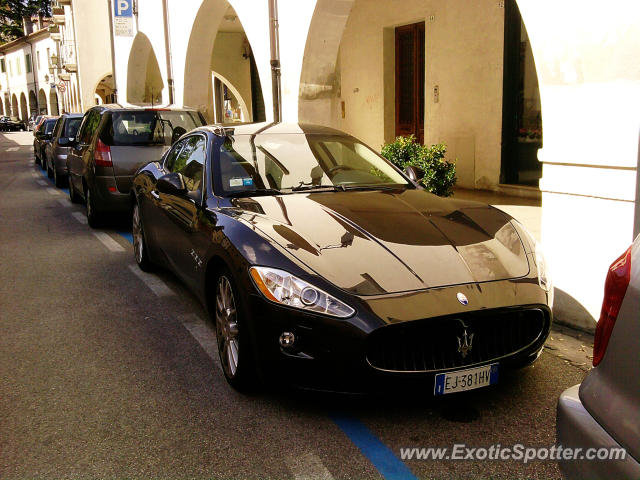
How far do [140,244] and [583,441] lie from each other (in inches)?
225

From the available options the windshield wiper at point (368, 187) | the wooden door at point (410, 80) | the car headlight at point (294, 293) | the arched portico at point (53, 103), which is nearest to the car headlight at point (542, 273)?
the car headlight at point (294, 293)

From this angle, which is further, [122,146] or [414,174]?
[122,146]

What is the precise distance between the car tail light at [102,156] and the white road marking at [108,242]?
3.31 ft

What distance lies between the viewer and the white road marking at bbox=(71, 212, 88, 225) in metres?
10.6

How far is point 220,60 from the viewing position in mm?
22453

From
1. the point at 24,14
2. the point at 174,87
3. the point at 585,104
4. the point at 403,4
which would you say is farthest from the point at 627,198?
the point at 24,14

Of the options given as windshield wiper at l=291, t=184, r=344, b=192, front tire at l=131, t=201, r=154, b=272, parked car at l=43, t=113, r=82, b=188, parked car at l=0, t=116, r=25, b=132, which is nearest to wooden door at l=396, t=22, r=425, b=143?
parked car at l=43, t=113, r=82, b=188

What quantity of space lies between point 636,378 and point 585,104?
3.28m

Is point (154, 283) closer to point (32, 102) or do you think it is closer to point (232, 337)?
point (232, 337)

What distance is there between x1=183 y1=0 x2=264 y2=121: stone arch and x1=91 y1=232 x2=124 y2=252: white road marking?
12.6ft

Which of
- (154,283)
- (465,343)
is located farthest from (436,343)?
(154,283)

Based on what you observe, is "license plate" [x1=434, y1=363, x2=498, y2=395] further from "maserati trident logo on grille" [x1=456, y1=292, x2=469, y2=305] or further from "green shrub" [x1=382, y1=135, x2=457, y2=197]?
"green shrub" [x1=382, y1=135, x2=457, y2=197]

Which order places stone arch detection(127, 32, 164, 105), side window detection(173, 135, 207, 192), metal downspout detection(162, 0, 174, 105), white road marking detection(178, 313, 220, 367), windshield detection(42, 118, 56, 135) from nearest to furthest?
white road marking detection(178, 313, 220, 367) < side window detection(173, 135, 207, 192) < metal downspout detection(162, 0, 174, 105) < stone arch detection(127, 32, 164, 105) < windshield detection(42, 118, 56, 135)

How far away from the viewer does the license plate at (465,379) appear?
3264 mm
